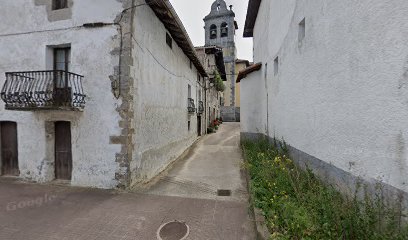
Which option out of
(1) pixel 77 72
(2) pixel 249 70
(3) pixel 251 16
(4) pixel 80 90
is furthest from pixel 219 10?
(4) pixel 80 90

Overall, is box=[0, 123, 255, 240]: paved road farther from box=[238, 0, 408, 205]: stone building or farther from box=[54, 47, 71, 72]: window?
box=[54, 47, 71, 72]: window

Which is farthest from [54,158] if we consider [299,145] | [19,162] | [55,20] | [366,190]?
[366,190]

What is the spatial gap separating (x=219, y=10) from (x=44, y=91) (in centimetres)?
3596

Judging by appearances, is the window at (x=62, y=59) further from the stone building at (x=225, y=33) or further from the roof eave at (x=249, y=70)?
the stone building at (x=225, y=33)

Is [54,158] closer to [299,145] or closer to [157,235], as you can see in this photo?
[157,235]

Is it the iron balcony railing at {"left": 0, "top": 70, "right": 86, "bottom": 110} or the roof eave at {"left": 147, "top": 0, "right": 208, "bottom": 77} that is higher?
the roof eave at {"left": 147, "top": 0, "right": 208, "bottom": 77}

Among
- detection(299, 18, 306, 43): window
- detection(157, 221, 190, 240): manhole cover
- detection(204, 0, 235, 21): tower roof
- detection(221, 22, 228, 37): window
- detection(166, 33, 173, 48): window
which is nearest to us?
detection(157, 221, 190, 240): manhole cover

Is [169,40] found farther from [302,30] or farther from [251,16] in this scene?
[251,16]

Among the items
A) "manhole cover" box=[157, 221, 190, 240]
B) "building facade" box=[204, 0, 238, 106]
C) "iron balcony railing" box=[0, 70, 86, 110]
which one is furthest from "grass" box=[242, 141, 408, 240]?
"building facade" box=[204, 0, 238, 106]

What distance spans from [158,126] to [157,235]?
4967 mm

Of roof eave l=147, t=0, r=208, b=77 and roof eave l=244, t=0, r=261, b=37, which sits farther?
roof eave l=244, t=0, r=261, b=37

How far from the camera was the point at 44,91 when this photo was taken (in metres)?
6.24

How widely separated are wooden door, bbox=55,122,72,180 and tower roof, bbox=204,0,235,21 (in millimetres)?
34486

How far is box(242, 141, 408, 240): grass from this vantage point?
8.46ft
